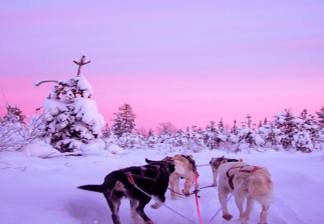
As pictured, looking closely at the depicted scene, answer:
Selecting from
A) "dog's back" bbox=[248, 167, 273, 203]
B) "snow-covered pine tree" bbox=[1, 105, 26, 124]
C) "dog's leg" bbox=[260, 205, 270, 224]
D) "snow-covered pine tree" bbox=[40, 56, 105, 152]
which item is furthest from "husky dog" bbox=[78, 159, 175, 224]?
"snow-covered pine tree" bbox=[40, 56, 105, 152]

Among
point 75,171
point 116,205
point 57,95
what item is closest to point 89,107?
point 57,95

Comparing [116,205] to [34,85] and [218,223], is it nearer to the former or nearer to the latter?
[218,223]

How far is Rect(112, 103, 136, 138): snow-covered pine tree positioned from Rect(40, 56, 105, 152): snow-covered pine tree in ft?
139

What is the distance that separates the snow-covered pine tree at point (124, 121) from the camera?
5925 cm

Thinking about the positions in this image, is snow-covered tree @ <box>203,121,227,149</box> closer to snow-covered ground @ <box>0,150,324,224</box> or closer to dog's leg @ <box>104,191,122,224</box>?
snow-covered ground @ <box>0,150,324,224</box>

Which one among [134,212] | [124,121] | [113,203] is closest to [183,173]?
[134,212]

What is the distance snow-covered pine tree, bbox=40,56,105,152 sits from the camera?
15.9 metres

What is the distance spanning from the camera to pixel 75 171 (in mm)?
9500

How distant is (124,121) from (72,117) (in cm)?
4402

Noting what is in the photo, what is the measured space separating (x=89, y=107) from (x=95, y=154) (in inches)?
91.0

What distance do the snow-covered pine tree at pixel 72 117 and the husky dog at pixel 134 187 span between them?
1046cm

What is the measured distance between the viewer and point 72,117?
16078mm

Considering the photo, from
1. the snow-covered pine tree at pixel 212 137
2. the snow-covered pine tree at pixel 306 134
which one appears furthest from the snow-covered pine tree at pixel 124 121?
the snow-covered pine tree at pixel 306 134

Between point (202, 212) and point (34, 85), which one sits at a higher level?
point (34, 85)
